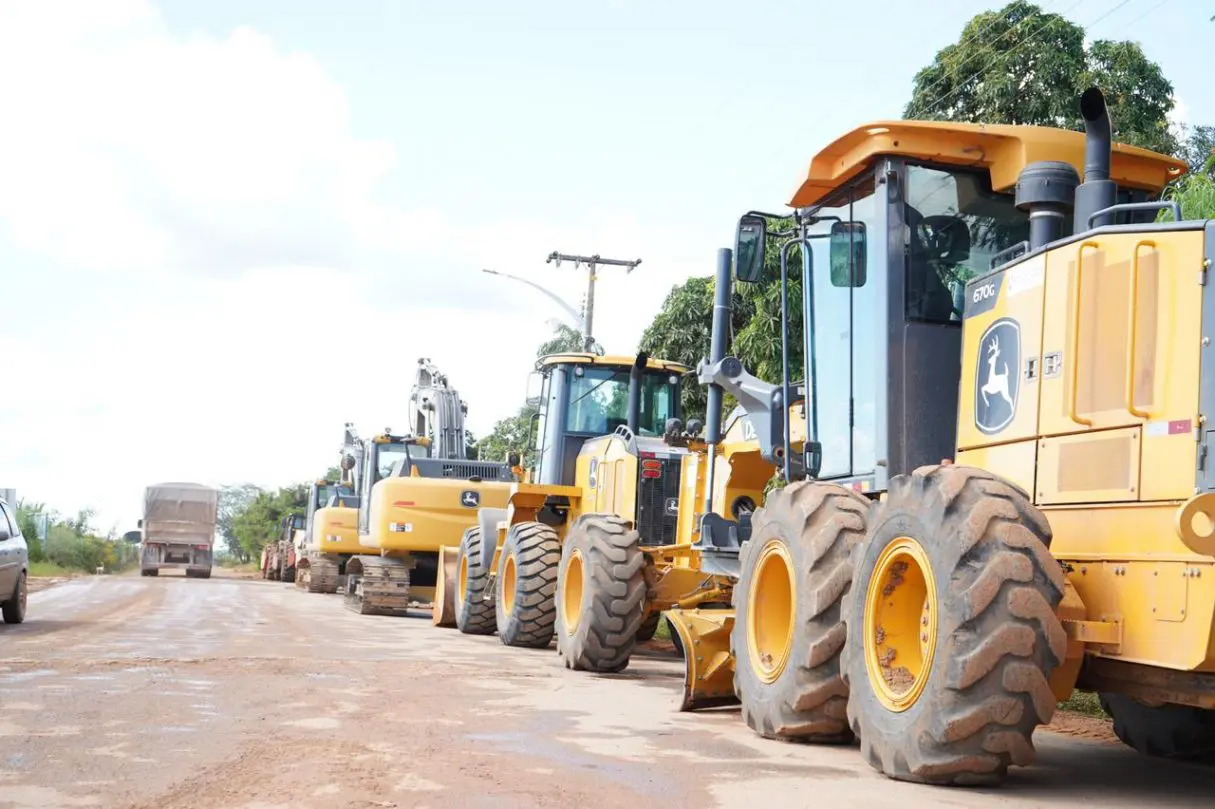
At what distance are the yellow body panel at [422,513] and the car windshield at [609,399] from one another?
251 inches

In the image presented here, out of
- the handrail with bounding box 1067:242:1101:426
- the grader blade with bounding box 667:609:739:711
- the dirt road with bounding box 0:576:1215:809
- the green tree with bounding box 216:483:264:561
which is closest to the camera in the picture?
the dirt road with bounding box 0:576:1215:809

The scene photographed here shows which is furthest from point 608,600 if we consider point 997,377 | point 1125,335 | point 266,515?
point 266,515

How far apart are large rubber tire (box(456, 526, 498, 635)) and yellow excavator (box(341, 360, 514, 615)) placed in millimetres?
2542

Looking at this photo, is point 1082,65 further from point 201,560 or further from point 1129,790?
point 201,560

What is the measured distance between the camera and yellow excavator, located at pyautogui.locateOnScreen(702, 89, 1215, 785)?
6.04 metres

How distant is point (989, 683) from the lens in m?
6.07

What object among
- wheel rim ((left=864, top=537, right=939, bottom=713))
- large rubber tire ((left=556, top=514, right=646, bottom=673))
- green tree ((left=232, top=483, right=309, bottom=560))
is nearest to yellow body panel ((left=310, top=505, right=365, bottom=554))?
large rubber tire ((left=556, top=514, right=646, bottom=673))

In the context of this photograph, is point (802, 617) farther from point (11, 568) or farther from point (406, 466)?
point (406, 466)

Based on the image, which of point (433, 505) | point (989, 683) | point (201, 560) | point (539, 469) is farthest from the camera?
point (201, 560)

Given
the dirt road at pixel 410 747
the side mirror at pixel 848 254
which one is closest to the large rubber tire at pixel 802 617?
the dirt road at pixel 410 747

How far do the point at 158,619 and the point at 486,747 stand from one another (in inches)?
509

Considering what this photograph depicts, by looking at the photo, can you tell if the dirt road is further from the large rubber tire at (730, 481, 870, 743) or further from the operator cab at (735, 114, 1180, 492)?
the operator cab at (735, 114, 1180, 492)

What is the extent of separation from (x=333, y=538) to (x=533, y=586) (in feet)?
57.4

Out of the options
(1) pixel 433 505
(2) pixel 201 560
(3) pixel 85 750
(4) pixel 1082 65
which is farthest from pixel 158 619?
(2) pixel 201 560
